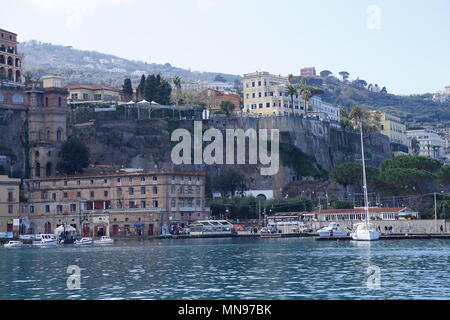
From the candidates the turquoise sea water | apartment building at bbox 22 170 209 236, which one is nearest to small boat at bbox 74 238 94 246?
apartment building at bbox 22 170 209 236

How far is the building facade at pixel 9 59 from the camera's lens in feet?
547

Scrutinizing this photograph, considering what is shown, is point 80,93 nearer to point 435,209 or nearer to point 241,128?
point 241,128

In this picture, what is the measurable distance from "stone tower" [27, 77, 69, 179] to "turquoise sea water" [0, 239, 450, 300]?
6070 centimetres

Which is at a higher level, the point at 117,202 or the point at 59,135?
the point at 59,135

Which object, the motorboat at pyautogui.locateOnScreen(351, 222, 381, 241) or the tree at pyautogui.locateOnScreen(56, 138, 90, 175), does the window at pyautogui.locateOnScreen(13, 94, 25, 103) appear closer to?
the tree at pyautogui.locateOnScreen(56, 138, 90, 175)

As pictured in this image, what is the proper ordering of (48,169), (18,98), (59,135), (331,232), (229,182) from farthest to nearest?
(229,182) → (59,135) → (18,98) → (48,169) → (331,232)

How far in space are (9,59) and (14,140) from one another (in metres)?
21.0

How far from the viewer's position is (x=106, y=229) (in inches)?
5694

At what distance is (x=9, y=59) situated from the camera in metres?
170

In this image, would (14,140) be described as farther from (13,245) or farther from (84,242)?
(84,242)

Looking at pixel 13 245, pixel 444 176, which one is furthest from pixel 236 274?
pixel 444 176

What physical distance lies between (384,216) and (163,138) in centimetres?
5409

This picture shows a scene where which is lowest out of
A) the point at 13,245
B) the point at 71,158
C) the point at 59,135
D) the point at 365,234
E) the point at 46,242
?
the point at 13,245
